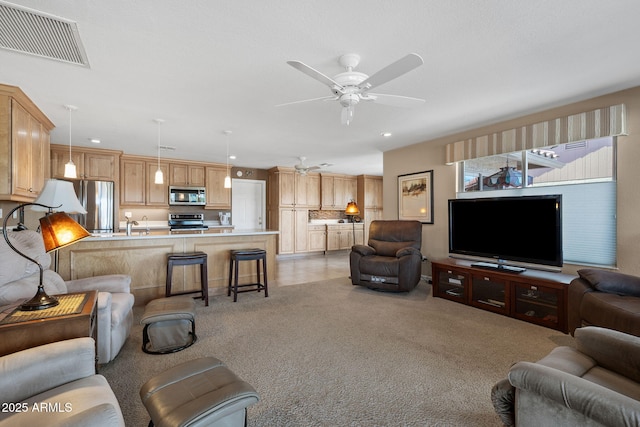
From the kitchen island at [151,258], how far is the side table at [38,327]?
1921mm

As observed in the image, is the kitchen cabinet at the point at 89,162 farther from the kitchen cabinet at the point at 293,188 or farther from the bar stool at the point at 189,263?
the kitchen cabinet at the point at 293,188

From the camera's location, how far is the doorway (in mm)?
7671

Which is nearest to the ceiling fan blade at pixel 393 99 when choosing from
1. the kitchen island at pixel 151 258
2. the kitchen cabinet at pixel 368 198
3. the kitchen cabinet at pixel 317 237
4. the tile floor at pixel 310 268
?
the kitchen island at pixel 151 258

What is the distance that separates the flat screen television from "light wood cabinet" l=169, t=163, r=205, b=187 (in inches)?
214

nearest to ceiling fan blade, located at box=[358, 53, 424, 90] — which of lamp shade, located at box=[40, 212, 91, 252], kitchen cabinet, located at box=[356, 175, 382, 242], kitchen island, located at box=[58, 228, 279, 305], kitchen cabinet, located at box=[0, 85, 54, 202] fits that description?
lamp shade, located at box=[40, 212, 91, 252]

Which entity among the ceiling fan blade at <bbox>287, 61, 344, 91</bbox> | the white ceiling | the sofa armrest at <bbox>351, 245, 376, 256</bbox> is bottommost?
the sofa armrest at <bbox>351, 245, 376, 256</bbox>

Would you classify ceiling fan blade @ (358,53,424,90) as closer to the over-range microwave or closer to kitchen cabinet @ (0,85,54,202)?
kitchen cabinet @ (0,85,54,202)

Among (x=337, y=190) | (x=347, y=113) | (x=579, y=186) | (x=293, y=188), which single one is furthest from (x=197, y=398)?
(x=337, y=190)

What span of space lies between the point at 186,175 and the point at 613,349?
709cm

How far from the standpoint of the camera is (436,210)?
189 inches

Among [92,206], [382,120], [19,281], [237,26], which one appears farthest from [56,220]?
[92,206]

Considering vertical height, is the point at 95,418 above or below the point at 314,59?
below

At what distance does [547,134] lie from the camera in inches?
133

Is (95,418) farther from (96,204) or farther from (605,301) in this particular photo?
(96,204)
